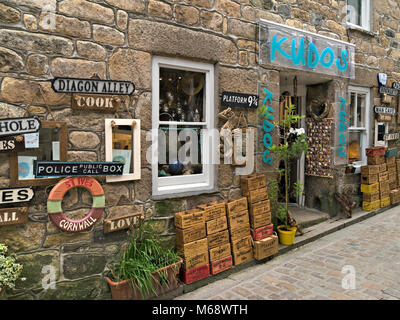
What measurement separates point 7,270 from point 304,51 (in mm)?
4822

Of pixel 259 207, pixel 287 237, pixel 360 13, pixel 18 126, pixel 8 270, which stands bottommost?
pixel 287 237

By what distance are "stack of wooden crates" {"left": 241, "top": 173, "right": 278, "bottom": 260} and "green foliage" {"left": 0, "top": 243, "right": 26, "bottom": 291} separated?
8.73 feet

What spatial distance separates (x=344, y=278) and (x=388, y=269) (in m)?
0.68

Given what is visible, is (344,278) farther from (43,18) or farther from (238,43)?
(43,18)

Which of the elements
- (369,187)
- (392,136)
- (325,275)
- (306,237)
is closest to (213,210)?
(325,275)

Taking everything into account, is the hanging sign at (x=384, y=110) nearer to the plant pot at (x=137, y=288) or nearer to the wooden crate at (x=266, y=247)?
the wooden crate at (x=266, y=247)

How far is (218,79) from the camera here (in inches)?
147

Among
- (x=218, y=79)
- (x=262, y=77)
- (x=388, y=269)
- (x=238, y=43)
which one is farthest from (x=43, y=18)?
(x=388, y=269)

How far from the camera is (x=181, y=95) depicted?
3.70m

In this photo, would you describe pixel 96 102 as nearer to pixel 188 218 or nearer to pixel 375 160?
pixel 188 218

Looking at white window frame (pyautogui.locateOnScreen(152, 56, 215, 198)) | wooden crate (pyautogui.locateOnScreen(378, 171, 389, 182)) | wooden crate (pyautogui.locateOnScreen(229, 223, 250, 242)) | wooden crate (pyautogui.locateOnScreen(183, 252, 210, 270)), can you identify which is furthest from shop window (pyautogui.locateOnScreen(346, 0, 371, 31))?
wooden crate (pyautogui.locateOnScreen(183, 252, 210, 270))

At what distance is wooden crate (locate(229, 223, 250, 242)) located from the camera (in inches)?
145

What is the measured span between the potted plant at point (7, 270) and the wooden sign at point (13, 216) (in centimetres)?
20

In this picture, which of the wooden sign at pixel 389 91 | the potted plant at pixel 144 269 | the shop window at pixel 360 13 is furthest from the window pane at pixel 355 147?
the potted plant at pixel 144 269
